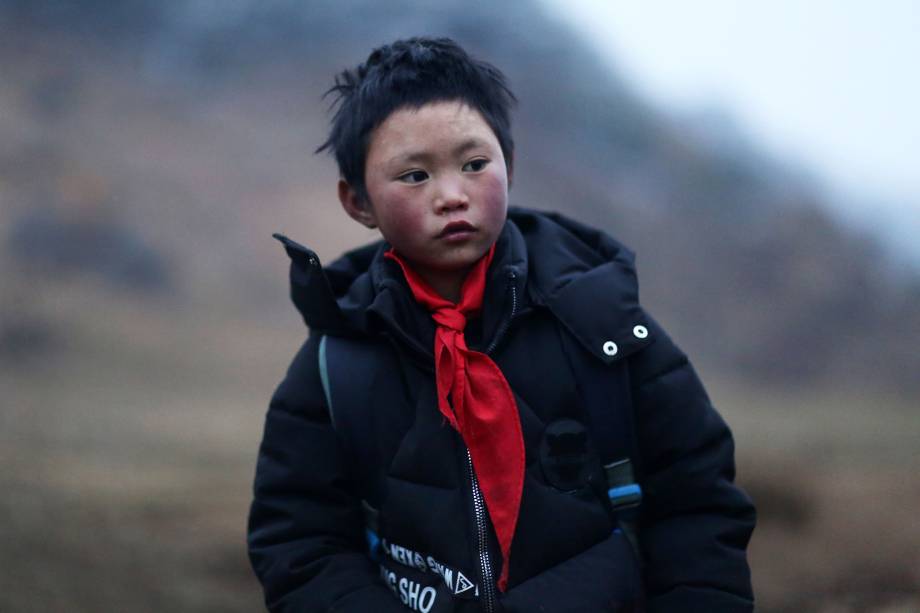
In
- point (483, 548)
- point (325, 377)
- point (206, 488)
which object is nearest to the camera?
point (483, 548)

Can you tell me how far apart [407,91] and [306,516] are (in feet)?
1.87

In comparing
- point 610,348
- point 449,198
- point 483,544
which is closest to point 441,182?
point 449,198

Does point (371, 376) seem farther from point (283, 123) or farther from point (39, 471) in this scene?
point (283, 123)

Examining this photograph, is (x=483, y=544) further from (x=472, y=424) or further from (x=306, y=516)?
(x=306, y=516)

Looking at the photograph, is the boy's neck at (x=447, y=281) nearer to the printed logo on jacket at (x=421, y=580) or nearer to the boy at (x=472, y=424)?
the boy at (x=472, y=424)

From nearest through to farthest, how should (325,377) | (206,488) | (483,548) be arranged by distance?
(483,548) < (325,377) < (206,488)

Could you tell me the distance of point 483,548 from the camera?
3.78 feet

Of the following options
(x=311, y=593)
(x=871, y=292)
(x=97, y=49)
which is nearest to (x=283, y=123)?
(x=97, y=49)

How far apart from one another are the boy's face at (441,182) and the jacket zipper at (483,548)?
273 mm

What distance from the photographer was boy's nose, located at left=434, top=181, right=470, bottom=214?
46.6 inches

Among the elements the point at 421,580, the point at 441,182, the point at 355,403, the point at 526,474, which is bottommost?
the point at 421,580

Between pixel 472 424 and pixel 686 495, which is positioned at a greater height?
pixel 472 424

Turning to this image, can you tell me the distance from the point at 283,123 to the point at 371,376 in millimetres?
1821

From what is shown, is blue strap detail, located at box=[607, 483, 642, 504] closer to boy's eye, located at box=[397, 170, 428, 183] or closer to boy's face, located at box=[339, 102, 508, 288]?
boy's face, located at box=[339, 102, 508, 288]
